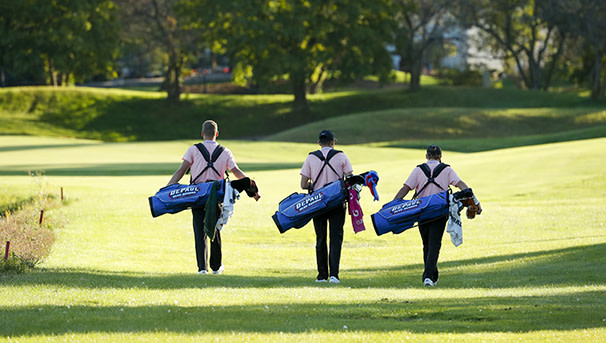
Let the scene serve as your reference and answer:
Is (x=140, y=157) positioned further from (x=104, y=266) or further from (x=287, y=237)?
(x=104, y=266)

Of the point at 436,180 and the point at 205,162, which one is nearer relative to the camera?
the point at 436,180

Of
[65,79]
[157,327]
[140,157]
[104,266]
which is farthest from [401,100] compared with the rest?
[157,327]

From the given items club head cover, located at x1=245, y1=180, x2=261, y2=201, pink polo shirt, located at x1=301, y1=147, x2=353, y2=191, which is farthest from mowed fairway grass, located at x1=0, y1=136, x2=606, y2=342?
pink polo shirt, located at x1=301, y1=147, x2=353, y2=191

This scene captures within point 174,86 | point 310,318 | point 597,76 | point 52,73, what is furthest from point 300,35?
point 310,318

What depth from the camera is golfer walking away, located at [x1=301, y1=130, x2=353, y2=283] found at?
1148 centimetres

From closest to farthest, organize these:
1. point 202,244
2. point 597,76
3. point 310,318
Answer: point 310,318, point 202,244, point 597,76

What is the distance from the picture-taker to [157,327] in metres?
7.98

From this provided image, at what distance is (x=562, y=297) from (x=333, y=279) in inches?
127

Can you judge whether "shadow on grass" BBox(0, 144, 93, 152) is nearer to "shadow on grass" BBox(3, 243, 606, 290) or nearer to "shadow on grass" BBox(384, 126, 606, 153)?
"shadow on grass" BBox(384, 126, 606, 153)

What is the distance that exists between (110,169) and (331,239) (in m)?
22.3

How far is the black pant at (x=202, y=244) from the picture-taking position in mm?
12008

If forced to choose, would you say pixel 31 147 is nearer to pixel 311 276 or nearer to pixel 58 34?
pixel 58 34

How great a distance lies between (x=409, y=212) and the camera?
11.4m

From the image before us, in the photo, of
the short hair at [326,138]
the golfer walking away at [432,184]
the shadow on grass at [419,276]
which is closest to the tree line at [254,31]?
the shadow on grass at [419,276]
